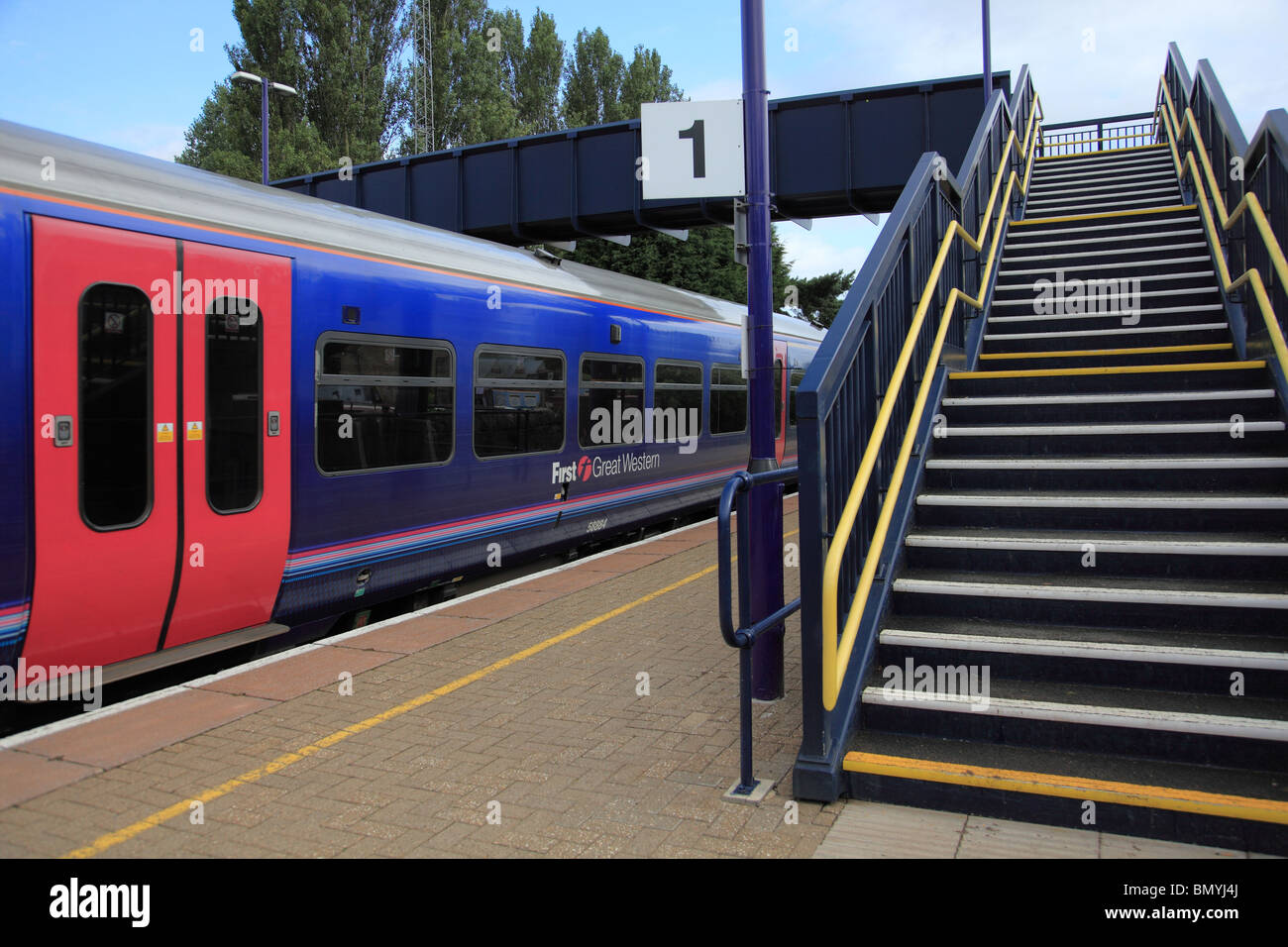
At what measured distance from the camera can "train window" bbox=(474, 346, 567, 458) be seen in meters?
8.22

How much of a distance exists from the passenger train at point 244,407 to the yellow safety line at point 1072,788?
13.2ft

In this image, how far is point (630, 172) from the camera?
56.6ft

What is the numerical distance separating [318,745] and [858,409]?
9.98 feet

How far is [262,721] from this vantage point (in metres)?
4.84

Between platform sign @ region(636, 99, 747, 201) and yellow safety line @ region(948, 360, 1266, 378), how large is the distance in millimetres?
2372

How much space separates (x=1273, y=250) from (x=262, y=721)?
608 centimetres

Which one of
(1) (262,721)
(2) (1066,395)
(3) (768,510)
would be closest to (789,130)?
(2) (1066,395)

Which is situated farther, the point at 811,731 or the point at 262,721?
the point at 262,721

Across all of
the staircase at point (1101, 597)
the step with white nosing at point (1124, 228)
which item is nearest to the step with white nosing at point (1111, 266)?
the step with white nosing at point (1124, 228)

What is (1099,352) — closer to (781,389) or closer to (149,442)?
(149,442)

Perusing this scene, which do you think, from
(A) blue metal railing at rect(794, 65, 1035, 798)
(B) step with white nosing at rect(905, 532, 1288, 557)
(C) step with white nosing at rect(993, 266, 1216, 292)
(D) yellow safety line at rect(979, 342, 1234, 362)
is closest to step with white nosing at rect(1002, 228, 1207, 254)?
(C) step with white nosing at rect(993, 266, 1216, 292)
